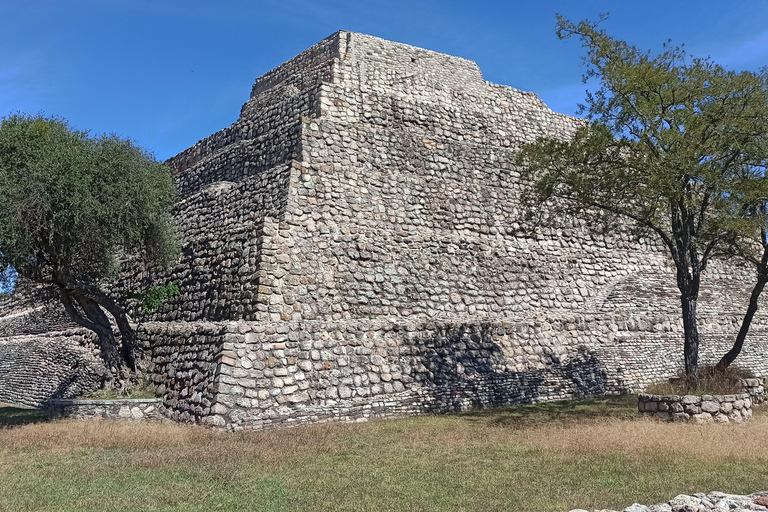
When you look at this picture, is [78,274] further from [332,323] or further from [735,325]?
[735,325]

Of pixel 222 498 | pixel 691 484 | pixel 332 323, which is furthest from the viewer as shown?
pixel 332 323

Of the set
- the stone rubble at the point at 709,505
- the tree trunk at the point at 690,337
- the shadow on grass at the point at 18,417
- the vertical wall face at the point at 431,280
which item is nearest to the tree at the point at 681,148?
the tree trunk at the point at 690,337

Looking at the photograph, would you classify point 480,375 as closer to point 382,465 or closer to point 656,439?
point 656,439

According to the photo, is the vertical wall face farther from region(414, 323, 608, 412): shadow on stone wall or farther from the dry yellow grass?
the dry yellow grass

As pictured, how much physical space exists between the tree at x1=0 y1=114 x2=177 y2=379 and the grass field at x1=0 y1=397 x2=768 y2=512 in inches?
151

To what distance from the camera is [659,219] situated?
1638 cm

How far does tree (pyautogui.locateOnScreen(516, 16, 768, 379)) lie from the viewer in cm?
1455

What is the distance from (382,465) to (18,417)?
10511mm

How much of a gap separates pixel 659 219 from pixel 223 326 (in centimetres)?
1092

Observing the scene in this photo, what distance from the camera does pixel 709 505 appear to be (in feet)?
21.9

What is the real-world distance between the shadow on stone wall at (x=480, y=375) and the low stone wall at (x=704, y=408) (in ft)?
12.2

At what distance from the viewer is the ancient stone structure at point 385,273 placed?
14453 millimetres

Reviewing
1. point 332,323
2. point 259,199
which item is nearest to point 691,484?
point 332,323

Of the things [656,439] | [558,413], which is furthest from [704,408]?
[558,413]
